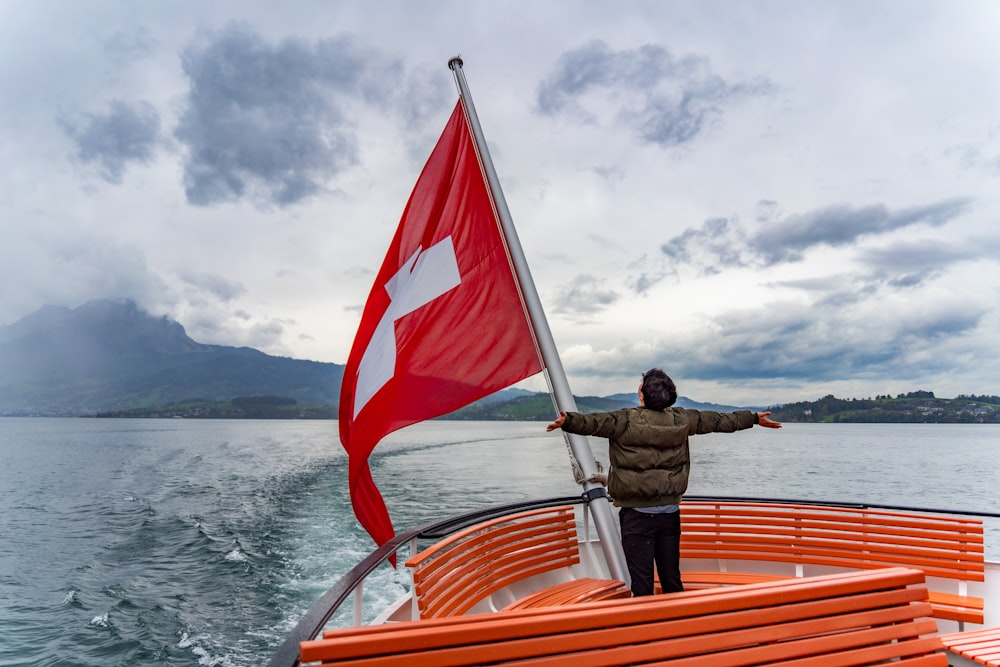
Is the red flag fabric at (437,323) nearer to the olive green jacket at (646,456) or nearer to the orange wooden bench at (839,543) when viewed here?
the olive green jacket at (646,456)

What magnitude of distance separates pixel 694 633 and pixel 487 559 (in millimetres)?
2979

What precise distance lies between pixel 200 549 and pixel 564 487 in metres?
21.3

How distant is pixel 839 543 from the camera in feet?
17.8

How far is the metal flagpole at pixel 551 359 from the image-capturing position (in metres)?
4.58

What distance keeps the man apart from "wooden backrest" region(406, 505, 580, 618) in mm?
1029

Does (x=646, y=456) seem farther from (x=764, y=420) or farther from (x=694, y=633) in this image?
(x=694, y=633)

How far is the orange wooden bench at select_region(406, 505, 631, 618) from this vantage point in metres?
3.77

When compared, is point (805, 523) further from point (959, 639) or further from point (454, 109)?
point (454, 109)

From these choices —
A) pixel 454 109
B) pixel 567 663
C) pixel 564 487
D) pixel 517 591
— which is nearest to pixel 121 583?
pixel 517 591

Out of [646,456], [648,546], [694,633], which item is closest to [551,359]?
[646,456]

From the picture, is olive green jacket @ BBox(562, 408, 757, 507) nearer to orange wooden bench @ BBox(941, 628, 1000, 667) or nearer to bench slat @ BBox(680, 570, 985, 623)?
bench slat @ BBox(680, 570, 985, 623)

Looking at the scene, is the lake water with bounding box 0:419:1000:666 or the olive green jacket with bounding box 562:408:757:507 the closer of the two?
the olive green jacket with bounding box 562:408:757:507

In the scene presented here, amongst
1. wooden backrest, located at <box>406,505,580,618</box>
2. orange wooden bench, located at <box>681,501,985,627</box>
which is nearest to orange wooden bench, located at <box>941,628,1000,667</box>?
orange wooden bench, located at <box>681,501,985,627</box>

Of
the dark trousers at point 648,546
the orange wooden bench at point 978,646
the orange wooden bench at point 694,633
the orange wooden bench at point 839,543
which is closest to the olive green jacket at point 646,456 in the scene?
the dark trousers at point 648,546
